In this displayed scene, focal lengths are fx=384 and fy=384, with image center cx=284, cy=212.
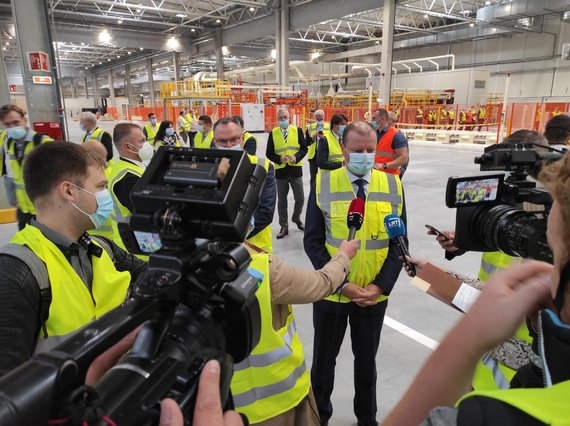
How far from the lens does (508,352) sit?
Answer: 1.33 meters

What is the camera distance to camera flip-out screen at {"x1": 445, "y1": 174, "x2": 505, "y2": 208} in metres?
1.28

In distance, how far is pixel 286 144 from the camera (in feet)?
18.0

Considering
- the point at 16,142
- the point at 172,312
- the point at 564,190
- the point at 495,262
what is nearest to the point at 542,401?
the point at 564,190

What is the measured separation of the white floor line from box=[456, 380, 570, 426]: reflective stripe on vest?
2.46 meters

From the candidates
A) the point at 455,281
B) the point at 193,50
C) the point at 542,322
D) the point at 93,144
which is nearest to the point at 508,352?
the point at 455,281

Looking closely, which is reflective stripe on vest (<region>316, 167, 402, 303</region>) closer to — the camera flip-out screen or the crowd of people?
the crowd of people

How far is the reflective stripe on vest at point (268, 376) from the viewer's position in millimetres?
1293

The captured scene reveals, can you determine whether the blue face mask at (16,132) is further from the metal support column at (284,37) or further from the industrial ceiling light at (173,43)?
the industrial ceiling light at (173,43)

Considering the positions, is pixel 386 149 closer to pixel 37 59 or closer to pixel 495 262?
pixel 495 262

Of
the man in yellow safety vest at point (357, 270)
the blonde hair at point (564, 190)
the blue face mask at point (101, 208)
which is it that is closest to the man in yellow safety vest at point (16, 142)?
the blue face mask at point (101, 208)

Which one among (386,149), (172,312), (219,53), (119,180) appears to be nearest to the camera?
(172,312)

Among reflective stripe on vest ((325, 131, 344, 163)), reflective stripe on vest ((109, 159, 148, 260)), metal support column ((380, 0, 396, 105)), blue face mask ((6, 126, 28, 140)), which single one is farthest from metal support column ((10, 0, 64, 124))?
metal support column ((380, 0, 396, 105))

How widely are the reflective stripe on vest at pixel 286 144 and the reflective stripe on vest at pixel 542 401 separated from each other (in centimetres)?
496

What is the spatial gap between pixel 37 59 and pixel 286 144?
4597 mm
